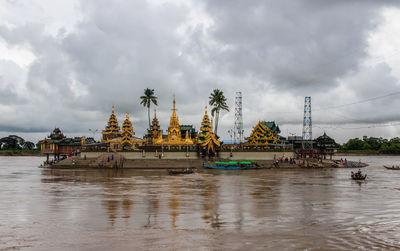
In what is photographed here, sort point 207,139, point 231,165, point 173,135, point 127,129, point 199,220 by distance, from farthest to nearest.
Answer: point 127,129 → point 173,135 → point 207,139 → point 231,165 → point 199,220

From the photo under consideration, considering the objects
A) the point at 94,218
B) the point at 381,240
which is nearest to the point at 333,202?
the point at 381,240

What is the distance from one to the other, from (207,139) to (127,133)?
Result: 30966 mm

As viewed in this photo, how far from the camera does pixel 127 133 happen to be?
102 meters

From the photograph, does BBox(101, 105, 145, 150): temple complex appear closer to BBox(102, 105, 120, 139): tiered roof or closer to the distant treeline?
BBox(102, 105, 120, 139): tiered roof

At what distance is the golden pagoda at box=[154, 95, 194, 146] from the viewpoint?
86.5m

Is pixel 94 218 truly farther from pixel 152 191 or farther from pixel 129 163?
pixel 129 163

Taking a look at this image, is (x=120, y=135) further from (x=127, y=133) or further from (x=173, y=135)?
(x=173, y=135)

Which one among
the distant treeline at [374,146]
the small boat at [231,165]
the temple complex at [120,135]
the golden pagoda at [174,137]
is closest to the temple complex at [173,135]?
the golden pagoda at [174,137]

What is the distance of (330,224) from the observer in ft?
66.8

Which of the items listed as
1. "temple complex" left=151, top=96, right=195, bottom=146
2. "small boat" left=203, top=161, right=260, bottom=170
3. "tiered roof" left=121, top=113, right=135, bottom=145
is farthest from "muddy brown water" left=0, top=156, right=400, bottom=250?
"tiered roof" left=121, top=113, right=135, bottom=145

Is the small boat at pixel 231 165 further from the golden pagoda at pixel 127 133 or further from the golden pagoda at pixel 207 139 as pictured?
the golden pagoda at pixel 127 133

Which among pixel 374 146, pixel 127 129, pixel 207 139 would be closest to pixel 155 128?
pixel 127 129

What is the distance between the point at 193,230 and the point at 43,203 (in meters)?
14.7

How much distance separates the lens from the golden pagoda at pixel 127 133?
322 feet
